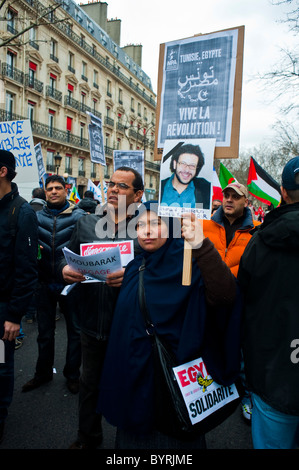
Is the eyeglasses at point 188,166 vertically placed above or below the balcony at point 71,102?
below

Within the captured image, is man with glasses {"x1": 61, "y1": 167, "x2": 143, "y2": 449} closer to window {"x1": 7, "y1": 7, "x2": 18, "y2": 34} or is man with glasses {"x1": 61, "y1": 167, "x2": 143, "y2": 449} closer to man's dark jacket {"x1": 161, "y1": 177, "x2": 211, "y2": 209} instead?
man's dark jacket {"x1": 161, "y1": 177, "x2": 211, "y2": 209}

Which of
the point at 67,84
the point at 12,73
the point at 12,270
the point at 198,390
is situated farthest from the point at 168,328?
the point at 67,84

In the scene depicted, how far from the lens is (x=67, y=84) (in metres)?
30.3

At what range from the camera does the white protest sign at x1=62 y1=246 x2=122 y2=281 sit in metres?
2.01

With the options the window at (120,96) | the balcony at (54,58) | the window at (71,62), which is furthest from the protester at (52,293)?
the window at (120,96)

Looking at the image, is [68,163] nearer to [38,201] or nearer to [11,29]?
[11,29]

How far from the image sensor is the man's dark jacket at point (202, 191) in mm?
1859

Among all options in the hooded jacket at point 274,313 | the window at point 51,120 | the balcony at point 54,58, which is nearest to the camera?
the hooded jacket at point 274,313

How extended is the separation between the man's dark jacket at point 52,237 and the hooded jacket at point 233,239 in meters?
1.52

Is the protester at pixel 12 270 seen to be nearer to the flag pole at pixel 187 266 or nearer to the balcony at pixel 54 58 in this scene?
the flag pole at pixel 187 266

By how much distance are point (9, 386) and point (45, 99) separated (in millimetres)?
28500

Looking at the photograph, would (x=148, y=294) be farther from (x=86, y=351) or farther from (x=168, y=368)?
(x=86, y=351)
